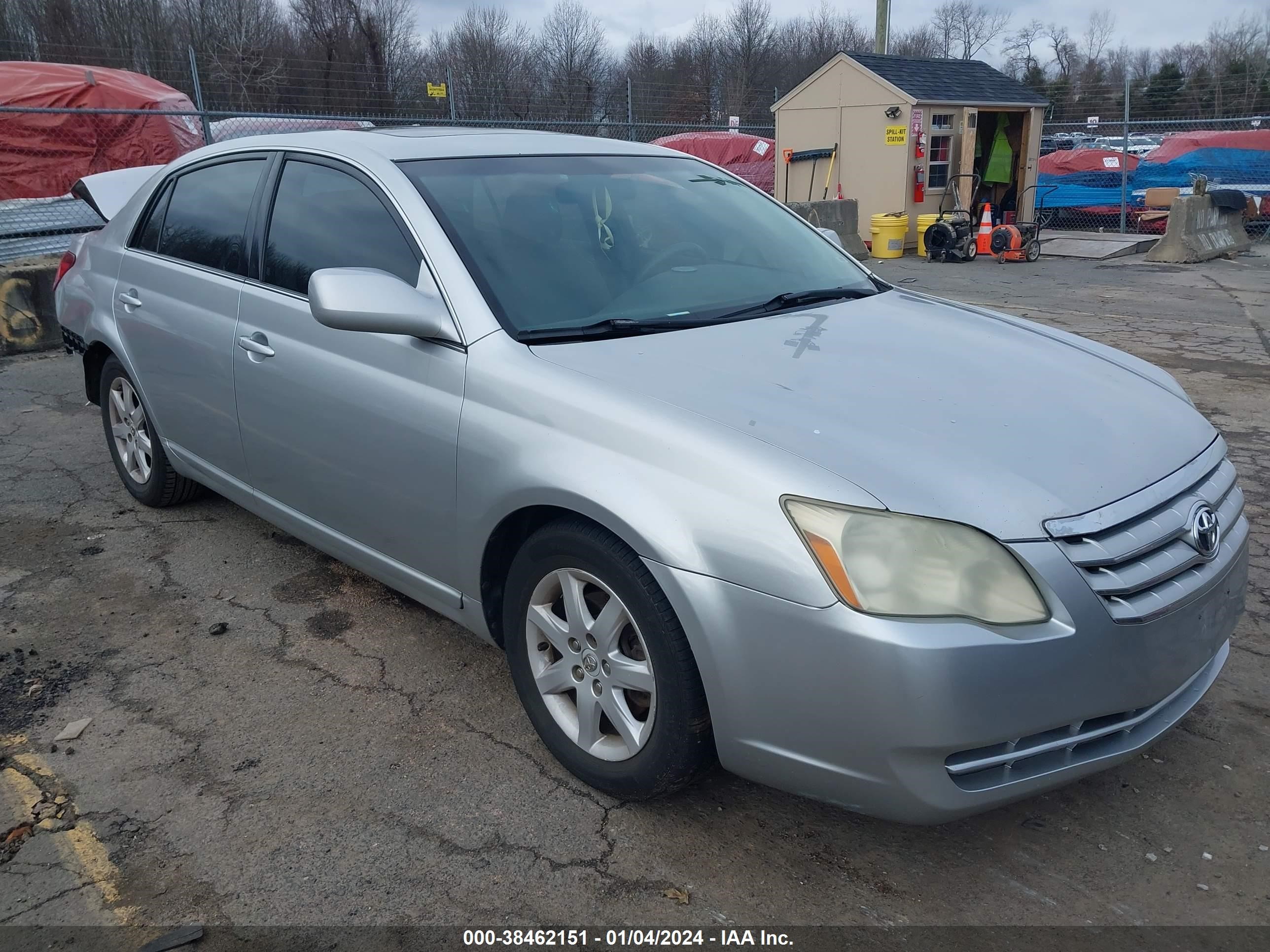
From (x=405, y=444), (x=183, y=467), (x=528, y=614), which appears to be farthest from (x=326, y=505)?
(x=183, y=467)

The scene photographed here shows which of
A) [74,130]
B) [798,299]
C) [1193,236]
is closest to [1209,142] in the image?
[1193,236]

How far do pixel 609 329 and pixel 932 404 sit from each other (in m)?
0.94

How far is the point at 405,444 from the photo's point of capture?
300cm

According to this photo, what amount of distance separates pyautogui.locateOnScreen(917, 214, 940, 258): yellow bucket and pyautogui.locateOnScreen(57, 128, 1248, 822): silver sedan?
1276 centimetres

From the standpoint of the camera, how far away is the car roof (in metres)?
3.41

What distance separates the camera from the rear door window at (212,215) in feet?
12.6

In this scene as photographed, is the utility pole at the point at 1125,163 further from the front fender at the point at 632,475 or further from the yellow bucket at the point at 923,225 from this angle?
the front fender at the point at 632,475

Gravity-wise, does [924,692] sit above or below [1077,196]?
below

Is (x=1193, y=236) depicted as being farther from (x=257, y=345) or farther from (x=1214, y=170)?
(x=257, y=345)

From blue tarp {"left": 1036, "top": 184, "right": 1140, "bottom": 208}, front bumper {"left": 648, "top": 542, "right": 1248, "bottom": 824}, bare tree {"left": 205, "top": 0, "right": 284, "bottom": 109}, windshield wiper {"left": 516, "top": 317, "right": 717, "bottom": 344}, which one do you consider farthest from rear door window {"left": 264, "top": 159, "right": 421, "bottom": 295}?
bare tree {"left": 205, "top": 0, "right": 284, "bottom": 109}

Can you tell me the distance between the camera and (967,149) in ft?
53.4

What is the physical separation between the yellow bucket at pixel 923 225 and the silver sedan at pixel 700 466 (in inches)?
503

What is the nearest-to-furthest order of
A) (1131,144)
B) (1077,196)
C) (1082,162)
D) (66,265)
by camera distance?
1. (66,265)
2. (1077,196)
3. (1082,162)
4. (1131,144)

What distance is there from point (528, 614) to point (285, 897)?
2.98ft
